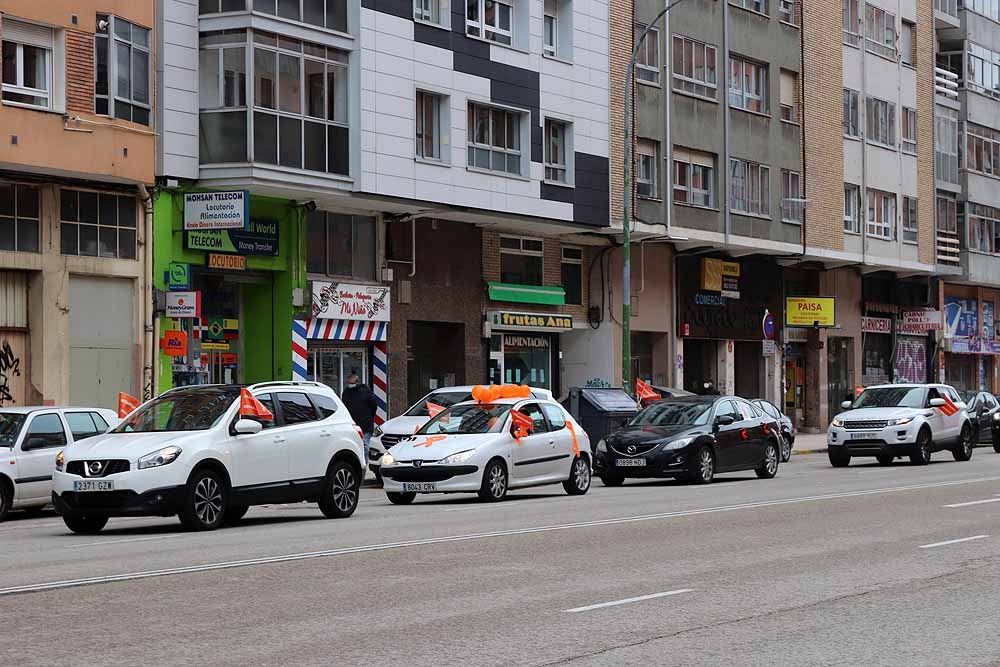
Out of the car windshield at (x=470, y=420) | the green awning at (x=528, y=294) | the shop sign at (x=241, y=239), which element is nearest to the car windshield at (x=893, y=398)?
the green awning at (x=528, y=294)

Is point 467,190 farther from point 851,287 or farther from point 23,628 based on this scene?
point 23,628

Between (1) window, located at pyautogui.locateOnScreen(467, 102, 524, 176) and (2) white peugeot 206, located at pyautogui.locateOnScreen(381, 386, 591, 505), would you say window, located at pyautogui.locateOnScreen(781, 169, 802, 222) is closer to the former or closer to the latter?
(1) window, located at pyautogui.locateOnScreen(467, 102, 524, 176)

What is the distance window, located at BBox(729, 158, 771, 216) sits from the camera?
4459cm

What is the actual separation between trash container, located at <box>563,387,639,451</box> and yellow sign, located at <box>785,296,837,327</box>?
59.7 feet

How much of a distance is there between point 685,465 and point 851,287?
1135 inches

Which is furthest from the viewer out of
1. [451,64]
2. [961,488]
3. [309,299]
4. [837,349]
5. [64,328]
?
[837,349]

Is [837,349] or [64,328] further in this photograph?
[837,349]

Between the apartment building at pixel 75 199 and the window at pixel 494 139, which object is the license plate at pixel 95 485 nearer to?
the apartment building at pixel 75 199

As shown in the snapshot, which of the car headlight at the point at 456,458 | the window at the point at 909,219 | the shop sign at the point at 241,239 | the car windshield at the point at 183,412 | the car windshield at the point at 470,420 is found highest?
the window at the point at 909,219

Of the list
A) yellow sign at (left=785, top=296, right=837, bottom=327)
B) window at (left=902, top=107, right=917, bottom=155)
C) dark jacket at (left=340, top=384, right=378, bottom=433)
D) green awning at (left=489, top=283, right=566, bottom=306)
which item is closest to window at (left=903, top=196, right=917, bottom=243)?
window at (left=902, top=107, right=917, bottom=155)

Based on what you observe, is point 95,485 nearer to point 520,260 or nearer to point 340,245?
point 340,245

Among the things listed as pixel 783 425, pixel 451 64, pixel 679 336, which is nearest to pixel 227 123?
pixel 451 64

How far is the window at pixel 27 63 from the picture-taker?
26016mm

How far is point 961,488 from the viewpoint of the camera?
2272cm
